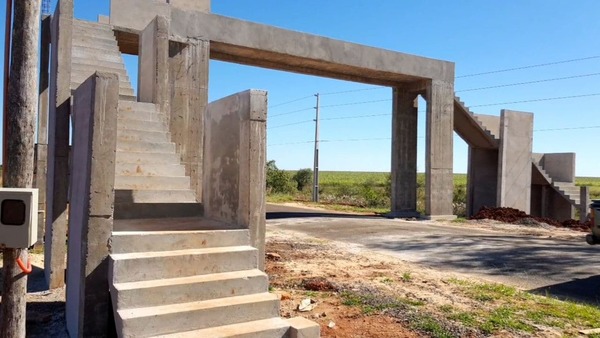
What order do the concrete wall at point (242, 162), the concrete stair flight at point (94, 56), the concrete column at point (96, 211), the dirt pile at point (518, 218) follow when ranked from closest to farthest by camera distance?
the concrete column at point (96, 211) → the concrete wall at point (242, 162) → the concrete stair flight at point (94, 56) → the dirt pile at point (518, 218)

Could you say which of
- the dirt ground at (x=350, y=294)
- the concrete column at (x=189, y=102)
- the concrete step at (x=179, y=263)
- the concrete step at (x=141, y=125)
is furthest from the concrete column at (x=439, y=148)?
the concrete step at (x=179, y=263)

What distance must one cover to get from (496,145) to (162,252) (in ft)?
65.4

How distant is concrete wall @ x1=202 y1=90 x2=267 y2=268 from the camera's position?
570 cm

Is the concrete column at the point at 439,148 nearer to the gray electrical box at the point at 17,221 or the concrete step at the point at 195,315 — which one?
the concrete step at the point at 195,315

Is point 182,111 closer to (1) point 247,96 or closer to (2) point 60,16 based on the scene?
(2) point 60,16

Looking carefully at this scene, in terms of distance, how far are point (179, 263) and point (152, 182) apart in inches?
82.8

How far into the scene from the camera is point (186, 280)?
4.86 meters

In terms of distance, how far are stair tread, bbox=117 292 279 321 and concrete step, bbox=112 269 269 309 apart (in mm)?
60

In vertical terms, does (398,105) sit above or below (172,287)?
above

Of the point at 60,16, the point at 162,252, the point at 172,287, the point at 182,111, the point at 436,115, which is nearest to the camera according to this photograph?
the point at 172,287

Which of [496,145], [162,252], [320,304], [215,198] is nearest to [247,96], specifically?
[215,198]

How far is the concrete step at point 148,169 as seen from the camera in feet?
22.0

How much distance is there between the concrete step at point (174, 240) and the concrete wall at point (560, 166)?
75.8 ft

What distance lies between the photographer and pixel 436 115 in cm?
1939
